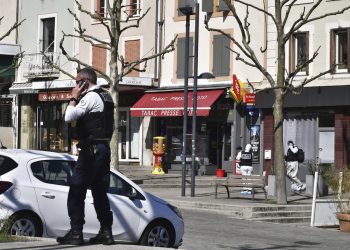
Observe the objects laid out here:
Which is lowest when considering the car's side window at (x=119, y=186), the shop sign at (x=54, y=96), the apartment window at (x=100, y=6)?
the car's side window at (x=119, y=186)

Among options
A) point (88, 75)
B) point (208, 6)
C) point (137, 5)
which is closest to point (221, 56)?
point (208, 6)

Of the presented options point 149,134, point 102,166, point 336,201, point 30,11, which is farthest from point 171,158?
point 102,166

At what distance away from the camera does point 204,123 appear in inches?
1473

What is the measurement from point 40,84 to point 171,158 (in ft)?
27.1

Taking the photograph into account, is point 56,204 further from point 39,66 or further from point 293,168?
point 39,66

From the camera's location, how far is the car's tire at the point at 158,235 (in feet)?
38.6

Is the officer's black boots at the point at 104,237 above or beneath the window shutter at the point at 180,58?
beneath

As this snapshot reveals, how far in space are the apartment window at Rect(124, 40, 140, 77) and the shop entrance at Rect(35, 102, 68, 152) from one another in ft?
17.4

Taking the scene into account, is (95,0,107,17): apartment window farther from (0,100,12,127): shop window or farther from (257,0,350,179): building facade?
(257,0,350,179): building facade

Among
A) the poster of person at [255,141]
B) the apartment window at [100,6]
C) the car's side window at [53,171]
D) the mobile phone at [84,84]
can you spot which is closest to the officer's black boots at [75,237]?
the mobile phone at [84,84]

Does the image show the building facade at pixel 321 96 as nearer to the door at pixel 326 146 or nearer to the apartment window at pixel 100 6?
the door at pixel 326 146

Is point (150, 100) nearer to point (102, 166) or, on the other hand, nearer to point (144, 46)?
point (144, 46)

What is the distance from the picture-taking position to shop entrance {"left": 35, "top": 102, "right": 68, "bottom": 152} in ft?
143

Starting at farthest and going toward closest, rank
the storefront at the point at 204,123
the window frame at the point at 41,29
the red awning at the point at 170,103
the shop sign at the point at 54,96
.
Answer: the window frame at the point at 41,29, the shop sign at the point at 54,96, the storefront at the point at 204,123, the red awning at the point at 170,103
